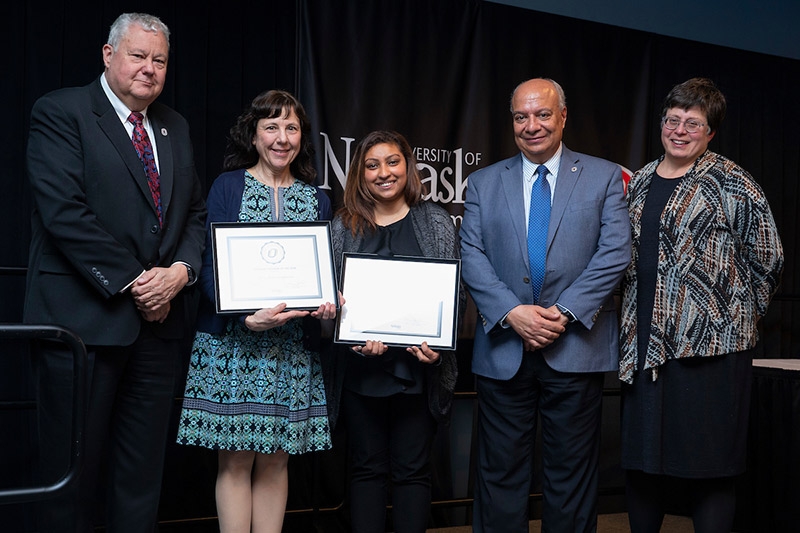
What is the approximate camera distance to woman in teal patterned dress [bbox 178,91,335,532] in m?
2.35

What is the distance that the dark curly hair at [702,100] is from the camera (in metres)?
2.48

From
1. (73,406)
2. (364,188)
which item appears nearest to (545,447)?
(364,188)

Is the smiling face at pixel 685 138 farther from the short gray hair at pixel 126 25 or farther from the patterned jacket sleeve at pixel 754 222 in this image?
the short gray hair at pixel 126 25

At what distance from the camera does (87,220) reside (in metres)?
2.04

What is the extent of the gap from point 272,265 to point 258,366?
36cm

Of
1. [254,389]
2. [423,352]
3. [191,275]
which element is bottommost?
[254,389]

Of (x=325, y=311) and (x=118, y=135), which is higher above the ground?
(x=118, y=135)

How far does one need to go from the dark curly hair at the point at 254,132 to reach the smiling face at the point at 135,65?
1.24ft

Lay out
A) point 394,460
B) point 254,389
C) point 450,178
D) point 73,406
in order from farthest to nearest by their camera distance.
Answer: point 450,178 → point 394,460 → point 254,389 → point 73,406

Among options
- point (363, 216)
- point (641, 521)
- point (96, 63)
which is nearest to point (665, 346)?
point (641, 521)

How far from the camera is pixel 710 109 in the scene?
2.48 m

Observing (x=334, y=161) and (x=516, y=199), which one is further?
(x=334, y=161)

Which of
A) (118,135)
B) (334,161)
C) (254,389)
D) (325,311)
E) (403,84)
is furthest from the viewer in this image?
(403,84)

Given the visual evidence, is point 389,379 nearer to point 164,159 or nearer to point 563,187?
point 563,187
